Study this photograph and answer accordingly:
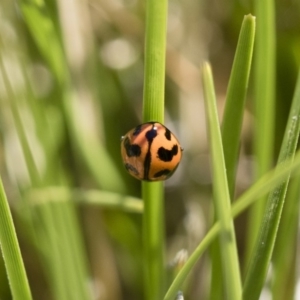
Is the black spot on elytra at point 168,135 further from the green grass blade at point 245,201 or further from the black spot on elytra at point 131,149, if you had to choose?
the green grass blade at point 245,201

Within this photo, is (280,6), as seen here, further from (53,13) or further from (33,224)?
(33,224)

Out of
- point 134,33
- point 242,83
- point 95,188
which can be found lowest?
point 242,83

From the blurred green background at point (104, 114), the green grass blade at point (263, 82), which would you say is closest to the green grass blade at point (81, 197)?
the blurred green background at point (104, 114)

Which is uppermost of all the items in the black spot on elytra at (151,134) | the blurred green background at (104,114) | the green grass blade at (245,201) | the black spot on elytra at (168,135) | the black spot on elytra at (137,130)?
the blurred green background at (104,114)

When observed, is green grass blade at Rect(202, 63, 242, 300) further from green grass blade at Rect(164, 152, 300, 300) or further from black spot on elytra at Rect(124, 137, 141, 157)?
black spot on elytra at Rect(124, 137, 141, 157)

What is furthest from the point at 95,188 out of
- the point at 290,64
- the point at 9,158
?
the point at 290,64
